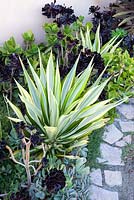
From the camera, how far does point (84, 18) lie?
4961 millimetres

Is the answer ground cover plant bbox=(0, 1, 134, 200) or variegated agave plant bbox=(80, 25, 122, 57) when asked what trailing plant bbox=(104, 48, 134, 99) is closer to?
ground cover plant bbox=(0, 1, 134, 200)

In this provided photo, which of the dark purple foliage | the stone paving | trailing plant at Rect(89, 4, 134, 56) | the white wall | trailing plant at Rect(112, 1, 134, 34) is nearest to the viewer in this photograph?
the dark purple foliage

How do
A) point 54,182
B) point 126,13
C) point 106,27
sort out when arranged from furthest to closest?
point 126,13 → point 106,27 → point 54,182

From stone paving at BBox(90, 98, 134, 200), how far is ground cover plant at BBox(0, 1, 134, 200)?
90mm

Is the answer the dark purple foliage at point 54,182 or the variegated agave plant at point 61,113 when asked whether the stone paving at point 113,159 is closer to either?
the variegated agave plant at point 61,113

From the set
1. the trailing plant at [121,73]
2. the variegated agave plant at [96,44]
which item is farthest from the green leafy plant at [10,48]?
the trailing plant at [121,73]

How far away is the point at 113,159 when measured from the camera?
350 cm

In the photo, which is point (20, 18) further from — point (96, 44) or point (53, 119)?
point (53, 119)

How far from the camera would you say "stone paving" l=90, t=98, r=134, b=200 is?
314 centimetres

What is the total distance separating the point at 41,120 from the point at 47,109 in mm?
100

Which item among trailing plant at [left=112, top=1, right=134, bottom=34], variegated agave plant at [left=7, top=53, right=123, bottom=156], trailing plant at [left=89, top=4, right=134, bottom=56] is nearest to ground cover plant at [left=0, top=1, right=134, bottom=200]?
variegated agave plant at [left=7, top=53, right=123, bottom=156]

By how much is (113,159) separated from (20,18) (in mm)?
1821

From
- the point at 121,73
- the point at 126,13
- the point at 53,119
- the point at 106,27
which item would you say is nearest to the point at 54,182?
the point at 53,119

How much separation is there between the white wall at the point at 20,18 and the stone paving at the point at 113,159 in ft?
4.29
